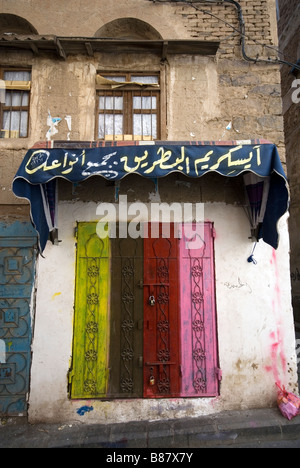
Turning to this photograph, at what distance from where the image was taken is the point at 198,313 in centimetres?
446

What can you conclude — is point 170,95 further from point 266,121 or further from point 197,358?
point 197,358

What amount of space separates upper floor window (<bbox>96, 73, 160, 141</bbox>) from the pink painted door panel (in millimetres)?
1822

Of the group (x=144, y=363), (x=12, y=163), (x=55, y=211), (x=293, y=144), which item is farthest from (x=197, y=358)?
(x=293, y=144)

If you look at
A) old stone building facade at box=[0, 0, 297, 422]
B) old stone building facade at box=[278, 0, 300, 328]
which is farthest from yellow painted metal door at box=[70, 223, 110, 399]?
old stone building facade at box=[278, 0, 300, 328]

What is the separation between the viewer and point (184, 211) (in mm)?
4691

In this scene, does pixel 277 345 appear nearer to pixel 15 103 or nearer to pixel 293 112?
pixel 15 103

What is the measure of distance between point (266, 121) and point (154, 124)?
1818 millimetres

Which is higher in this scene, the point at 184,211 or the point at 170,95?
the point at 170,95

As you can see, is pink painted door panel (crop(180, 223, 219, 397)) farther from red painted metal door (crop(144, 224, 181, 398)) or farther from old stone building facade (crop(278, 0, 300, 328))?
old stone building facade (crop(278, 0, 300, 328))

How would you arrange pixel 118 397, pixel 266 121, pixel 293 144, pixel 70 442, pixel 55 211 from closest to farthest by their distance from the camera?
1. pixel 70 442
2. pixel 118 397
3. pixel 55 211
4. pixel 266 121
5. pixel 293 144

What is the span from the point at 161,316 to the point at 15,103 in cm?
416

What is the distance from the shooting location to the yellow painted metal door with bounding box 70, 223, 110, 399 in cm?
423

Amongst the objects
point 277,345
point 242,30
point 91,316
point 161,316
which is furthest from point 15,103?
point 277,345

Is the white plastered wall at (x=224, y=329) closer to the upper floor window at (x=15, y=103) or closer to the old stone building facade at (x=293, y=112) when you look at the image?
the upper floor window at (x=15, y=103)
